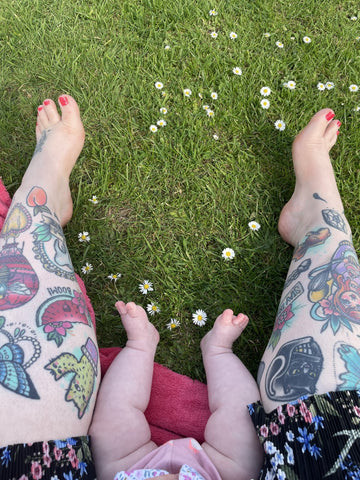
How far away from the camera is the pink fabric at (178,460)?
3.88ft

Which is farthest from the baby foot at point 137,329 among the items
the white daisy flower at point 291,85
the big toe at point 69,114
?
the white daisy flower at point 291,85

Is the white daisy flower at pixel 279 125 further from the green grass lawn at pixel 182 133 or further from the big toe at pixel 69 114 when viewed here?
the big toe at pixel 69 114

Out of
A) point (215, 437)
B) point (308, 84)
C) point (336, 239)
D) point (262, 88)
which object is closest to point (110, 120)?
point (262, 88)

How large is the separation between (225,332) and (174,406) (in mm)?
340

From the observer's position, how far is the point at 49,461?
1107 millimetres

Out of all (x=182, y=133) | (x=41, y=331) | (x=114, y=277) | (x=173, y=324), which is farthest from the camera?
(x=182, y=133)

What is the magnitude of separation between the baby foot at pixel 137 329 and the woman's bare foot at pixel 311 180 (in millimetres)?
741

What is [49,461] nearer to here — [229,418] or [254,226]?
[229,418]

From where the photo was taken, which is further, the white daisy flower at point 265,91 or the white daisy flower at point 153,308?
the white daisy flower at point 265,91

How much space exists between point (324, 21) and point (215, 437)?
7.69 ft

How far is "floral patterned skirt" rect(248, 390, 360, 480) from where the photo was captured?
104 centimetres

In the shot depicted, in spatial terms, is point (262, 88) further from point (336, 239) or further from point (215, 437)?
point (215, 437)

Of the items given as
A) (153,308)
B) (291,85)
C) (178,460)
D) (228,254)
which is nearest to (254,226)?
(228,254)

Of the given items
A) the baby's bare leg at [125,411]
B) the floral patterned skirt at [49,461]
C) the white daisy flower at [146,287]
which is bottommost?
the floral patterned skirt at [49,461]
